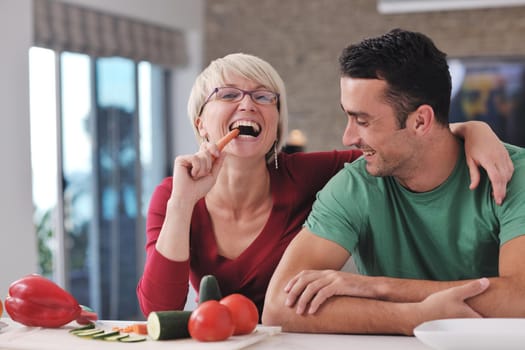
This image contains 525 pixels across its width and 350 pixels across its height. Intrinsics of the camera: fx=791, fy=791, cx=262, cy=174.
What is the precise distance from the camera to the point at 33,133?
17.1ft

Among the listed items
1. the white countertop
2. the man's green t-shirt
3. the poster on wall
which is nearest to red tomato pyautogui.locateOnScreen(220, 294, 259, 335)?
the white countertop

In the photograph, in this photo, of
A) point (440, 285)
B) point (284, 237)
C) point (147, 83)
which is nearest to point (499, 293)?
point (440, 285)

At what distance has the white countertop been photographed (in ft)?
4.73

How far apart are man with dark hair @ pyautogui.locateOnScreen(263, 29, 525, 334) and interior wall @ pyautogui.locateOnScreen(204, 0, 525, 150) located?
14.9 feet

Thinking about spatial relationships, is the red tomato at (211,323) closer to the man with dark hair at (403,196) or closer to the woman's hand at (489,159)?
the man with dark hair at (403,196)

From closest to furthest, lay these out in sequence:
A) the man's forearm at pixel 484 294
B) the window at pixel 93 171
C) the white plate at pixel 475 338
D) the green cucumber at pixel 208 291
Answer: the white plate at pixel 475 338 → the green cucumber at pixel 208 291 → the man's forearm at pixel 484 294 → the window at pixel 93 171

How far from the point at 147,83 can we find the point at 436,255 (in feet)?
16.1

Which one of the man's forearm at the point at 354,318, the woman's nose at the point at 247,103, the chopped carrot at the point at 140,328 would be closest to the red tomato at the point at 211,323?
the chopped carrot at the point at 140,328

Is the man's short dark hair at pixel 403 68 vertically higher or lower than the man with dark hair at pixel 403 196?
higher

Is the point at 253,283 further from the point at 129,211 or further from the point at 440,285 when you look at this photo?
the point at 129,211

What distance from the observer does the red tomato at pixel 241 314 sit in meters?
1.50

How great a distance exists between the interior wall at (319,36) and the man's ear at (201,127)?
169 inches

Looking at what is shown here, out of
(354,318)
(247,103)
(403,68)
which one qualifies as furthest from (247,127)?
(354,318)

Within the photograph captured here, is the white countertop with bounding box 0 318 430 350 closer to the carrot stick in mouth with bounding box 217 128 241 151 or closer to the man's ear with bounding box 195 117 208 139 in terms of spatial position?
the carrot stick in mouth with bounding box 217 128 241 151
